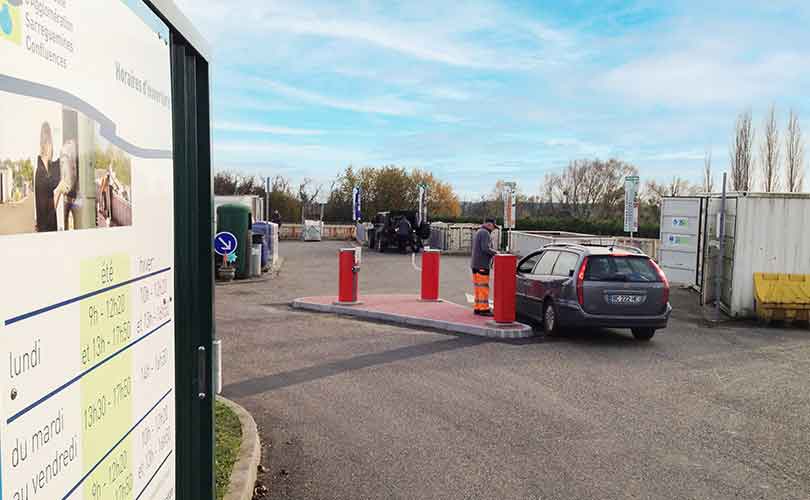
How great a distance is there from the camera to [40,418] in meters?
1.63

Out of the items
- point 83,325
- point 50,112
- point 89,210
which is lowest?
point 83,325

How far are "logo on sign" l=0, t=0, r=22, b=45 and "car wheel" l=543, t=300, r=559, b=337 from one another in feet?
36.6

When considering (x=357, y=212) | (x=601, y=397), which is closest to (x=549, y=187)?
(x=357, y=212)

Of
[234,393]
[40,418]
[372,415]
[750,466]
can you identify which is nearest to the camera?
[40,418]

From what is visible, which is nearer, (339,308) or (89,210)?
(89,210)

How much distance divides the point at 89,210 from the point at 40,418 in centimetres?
57

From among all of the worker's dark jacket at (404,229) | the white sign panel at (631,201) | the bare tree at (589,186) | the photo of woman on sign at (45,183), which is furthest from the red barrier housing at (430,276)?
the bare tree at (589,186)

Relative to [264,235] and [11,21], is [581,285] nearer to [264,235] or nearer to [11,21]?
[11,21]

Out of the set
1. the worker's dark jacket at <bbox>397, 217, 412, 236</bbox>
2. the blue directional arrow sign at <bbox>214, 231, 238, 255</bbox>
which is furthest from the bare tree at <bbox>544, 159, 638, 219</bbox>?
the blue directional arrow sign at <bbox>214, 231, 238, 255</bbox>

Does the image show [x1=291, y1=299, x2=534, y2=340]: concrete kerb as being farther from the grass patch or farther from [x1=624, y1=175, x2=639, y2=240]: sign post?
[x1=624, y1=175, x2=639, y2=240]: sign post

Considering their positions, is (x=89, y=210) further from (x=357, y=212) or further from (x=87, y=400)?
(x=357, y=212)

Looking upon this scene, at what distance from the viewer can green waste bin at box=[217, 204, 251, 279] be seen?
2061 cm

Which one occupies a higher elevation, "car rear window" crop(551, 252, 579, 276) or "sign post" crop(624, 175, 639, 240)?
"sign post" crop(624, 175, 639, 240)

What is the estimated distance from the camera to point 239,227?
68.1 feet
